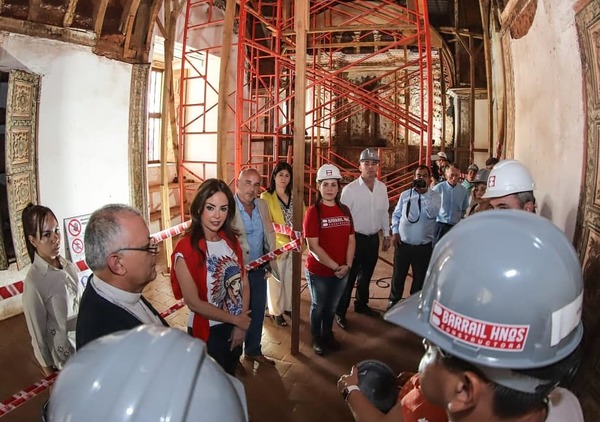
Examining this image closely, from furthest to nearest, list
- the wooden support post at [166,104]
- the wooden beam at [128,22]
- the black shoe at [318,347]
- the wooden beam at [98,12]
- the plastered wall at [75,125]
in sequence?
the wooden support post at [166,104]
the wooden beam at [128,22]
the wooden beam at [98,12]
the plastered wall at [75,125]
the black shoe at [318,347]

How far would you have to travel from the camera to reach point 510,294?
0.88 metres

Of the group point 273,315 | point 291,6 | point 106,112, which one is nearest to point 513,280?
point 273,315

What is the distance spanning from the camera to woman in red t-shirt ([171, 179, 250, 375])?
250cm

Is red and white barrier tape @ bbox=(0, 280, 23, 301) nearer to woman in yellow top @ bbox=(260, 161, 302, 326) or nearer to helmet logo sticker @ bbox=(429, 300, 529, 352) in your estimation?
woman in yellow top @ bbox=(260, 161, 302, 326)

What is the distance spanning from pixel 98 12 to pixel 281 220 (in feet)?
13.2

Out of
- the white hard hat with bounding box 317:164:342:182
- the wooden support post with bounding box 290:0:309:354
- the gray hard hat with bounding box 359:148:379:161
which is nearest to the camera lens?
the wooden support post with bounding box 290:0:309:354

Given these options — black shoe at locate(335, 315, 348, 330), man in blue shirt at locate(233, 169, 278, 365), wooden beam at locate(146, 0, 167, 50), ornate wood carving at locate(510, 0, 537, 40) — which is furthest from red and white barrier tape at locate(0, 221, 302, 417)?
wooden beam at locate(146, 0, 167, 50)

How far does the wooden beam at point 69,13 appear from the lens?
509 cm

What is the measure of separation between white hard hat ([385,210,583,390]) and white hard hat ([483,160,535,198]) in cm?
203

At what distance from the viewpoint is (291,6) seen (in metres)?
9.80

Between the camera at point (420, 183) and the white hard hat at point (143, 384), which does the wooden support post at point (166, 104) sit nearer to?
the camera at point (420, 183)

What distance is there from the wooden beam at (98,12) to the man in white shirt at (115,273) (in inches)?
195

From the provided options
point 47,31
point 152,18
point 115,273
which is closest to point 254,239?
point 115,273

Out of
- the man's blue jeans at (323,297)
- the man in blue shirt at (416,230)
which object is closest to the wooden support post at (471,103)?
the man in blue shirt at (416,230)
